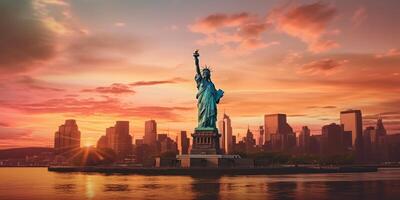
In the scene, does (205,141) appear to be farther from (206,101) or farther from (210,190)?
(210,190)

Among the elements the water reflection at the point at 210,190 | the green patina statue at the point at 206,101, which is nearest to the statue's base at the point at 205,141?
the green patina statue at the point at 206,101

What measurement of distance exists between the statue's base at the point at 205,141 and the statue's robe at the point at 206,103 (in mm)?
2411

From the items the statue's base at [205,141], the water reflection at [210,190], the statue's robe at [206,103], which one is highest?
the statue's robe at [206,103]

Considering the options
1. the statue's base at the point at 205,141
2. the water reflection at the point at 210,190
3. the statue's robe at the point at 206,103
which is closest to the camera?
the water reflection at the point at 210,190

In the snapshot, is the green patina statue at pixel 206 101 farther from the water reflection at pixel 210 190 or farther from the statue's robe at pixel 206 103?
the water reflection at pixel 210 190

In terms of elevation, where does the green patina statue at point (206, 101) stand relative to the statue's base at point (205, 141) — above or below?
above

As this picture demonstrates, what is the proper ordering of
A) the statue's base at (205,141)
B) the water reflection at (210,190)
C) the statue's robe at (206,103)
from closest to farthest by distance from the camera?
the water reflection at (210,190)
the statue's base at (205,141)
the statue's robe at (206,103)

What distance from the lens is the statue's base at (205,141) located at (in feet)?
455

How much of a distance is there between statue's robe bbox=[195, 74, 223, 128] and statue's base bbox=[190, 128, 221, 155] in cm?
241

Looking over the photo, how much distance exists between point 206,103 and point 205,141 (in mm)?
11731

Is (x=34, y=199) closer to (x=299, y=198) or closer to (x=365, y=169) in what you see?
(x=299, y=198)

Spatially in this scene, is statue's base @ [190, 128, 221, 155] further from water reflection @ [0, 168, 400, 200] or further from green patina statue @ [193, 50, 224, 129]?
water reflection @ [0, 168, 400, 200]

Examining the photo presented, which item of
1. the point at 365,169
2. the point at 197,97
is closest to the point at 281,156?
the point at 365,169

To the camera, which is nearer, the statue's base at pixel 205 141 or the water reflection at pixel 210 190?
the water reflection at pixel 210 190
